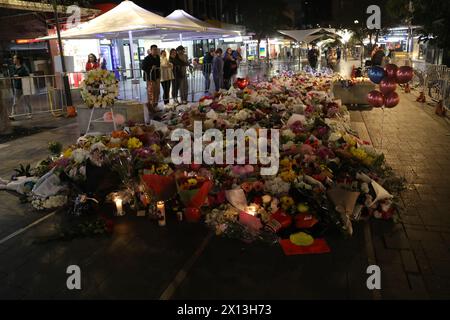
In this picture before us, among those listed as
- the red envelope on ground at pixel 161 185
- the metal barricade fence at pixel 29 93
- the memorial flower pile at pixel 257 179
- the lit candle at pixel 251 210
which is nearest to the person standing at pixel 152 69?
A: the metal barricade fence at pixel 29 93

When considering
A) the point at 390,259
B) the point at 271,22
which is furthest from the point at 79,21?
the point at 271,22

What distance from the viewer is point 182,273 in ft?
12.4

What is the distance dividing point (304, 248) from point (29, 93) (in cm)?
1059

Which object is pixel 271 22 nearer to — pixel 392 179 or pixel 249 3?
pixel 249 3

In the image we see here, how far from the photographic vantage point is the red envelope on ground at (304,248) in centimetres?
412

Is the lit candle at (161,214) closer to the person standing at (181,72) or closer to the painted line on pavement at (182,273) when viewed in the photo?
the painted line on pavement at (182,273)

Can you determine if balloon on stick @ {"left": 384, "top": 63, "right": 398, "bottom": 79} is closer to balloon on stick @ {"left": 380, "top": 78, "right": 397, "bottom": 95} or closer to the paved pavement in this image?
balloon on stick @ {"left": 380, "top": 78, "right": 397, "bottom": 95}

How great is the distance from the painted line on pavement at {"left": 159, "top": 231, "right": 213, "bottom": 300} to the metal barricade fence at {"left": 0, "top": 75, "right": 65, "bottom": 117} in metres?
8.35

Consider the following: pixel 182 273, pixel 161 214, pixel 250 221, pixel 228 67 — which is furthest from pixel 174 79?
pixel 182 273

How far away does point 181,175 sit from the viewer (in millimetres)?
5078

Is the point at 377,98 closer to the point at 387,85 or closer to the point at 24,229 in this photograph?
the point at 387,85

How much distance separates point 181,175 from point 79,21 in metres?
14.0

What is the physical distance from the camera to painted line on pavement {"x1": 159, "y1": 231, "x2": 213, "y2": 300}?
137 inches

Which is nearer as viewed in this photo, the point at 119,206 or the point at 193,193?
the point at 193,193
